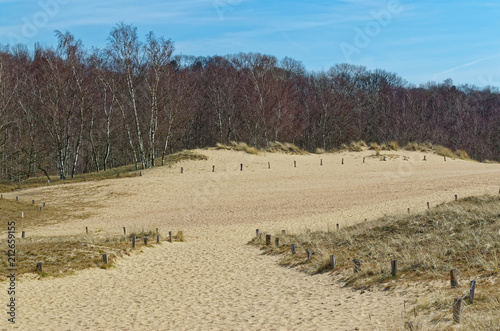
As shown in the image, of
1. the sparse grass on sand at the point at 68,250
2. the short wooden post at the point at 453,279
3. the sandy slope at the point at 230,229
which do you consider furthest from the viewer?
the sparse grass on sand at the point at 68,250

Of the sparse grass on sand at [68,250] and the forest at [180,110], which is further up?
the forest at [180,110]

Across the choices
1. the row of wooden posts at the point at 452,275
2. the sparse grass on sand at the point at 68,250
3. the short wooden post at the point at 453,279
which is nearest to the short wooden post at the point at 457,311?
the row of wooden posts at the point at 452,275

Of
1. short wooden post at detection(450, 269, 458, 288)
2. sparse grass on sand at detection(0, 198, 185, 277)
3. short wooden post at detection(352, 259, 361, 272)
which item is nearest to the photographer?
short wooden post at detection(450, 269, 458, 288)

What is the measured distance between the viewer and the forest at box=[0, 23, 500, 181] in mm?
50156

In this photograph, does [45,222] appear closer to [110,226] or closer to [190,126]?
[110,226]

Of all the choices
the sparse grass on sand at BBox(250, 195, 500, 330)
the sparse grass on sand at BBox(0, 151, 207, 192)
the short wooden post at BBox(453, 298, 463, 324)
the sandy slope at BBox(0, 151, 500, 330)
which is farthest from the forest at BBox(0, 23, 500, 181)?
the short wooden post at BBox(453, 298, 463, 324)

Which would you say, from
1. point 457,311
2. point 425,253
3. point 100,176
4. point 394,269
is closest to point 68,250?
point 394,269

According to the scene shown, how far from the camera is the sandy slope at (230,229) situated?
41.5 feet

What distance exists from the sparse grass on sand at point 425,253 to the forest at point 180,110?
32899 mm

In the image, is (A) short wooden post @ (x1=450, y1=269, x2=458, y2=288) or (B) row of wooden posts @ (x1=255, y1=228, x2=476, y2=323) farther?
(A) short wooden post @ (x1=450, y1=269, x2=458, y2=288)

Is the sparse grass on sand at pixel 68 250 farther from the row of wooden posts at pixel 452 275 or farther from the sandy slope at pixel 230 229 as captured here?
the row of wooden posts at pixel 452 275

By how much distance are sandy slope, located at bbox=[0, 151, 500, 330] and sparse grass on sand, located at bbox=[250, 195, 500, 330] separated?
2.84 ft

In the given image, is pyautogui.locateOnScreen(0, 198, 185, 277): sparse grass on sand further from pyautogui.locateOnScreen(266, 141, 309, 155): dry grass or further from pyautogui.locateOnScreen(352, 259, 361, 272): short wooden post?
pyautogui.locateOnScreen(266, 141, 309, 155): dry grass

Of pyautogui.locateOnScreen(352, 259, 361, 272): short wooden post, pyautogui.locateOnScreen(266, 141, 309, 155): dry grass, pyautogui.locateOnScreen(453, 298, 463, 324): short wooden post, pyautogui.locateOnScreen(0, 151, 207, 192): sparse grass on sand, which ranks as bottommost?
pyautogui.locateOnScreen(352, 259, 361, 272): short wooden post
